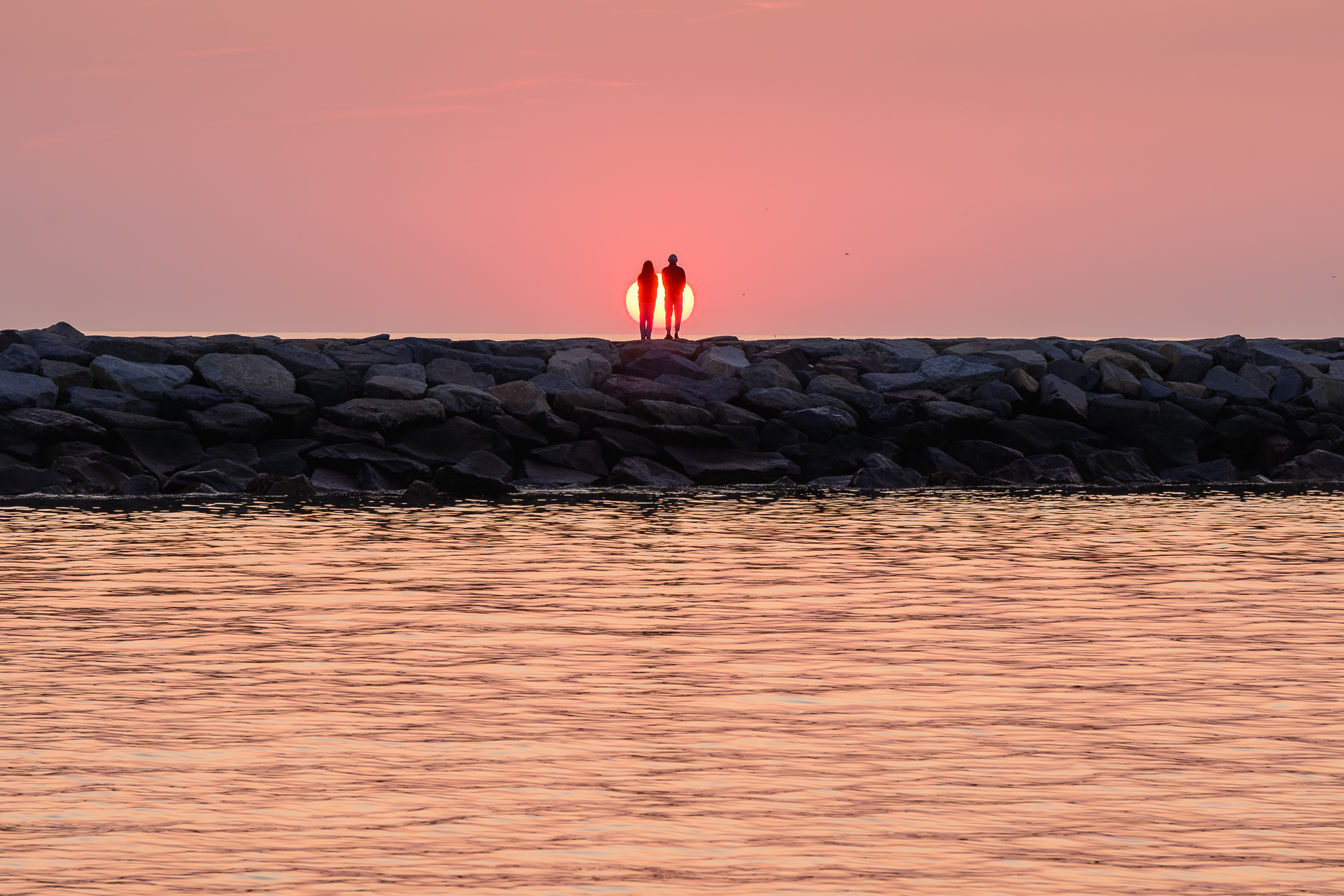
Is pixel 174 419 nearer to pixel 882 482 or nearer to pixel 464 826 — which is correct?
pixel 882 482

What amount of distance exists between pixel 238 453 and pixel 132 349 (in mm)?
4798

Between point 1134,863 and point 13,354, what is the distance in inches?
1055

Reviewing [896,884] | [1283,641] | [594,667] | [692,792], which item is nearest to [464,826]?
[692,792]

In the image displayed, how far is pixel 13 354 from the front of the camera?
99.2 feet

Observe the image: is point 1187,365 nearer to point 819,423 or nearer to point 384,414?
point 819,423

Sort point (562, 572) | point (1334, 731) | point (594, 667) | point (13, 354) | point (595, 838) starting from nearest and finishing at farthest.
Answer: point (595, 838) < point (1334, 731) < point (594, 667) < point (562, 572) < point (13, 354)

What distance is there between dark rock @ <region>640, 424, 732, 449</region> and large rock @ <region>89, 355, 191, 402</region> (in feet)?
24.1

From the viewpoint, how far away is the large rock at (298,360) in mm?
30453

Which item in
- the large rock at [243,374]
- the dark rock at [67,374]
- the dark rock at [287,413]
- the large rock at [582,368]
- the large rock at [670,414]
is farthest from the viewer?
the large rock at [582,368]

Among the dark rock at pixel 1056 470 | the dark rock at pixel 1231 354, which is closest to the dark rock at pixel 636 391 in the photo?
the dark rock at pixel 1056 470

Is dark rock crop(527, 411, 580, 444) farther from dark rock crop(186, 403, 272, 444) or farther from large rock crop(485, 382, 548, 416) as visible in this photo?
dark rock crop(186, 403, 272, 444)

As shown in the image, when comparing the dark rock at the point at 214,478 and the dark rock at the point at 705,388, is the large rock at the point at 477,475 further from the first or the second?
the dark rock at the point at 705,388

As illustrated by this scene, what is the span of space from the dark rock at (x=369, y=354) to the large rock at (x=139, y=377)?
292 centimetres

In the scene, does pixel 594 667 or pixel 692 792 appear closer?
pixel 692 792
